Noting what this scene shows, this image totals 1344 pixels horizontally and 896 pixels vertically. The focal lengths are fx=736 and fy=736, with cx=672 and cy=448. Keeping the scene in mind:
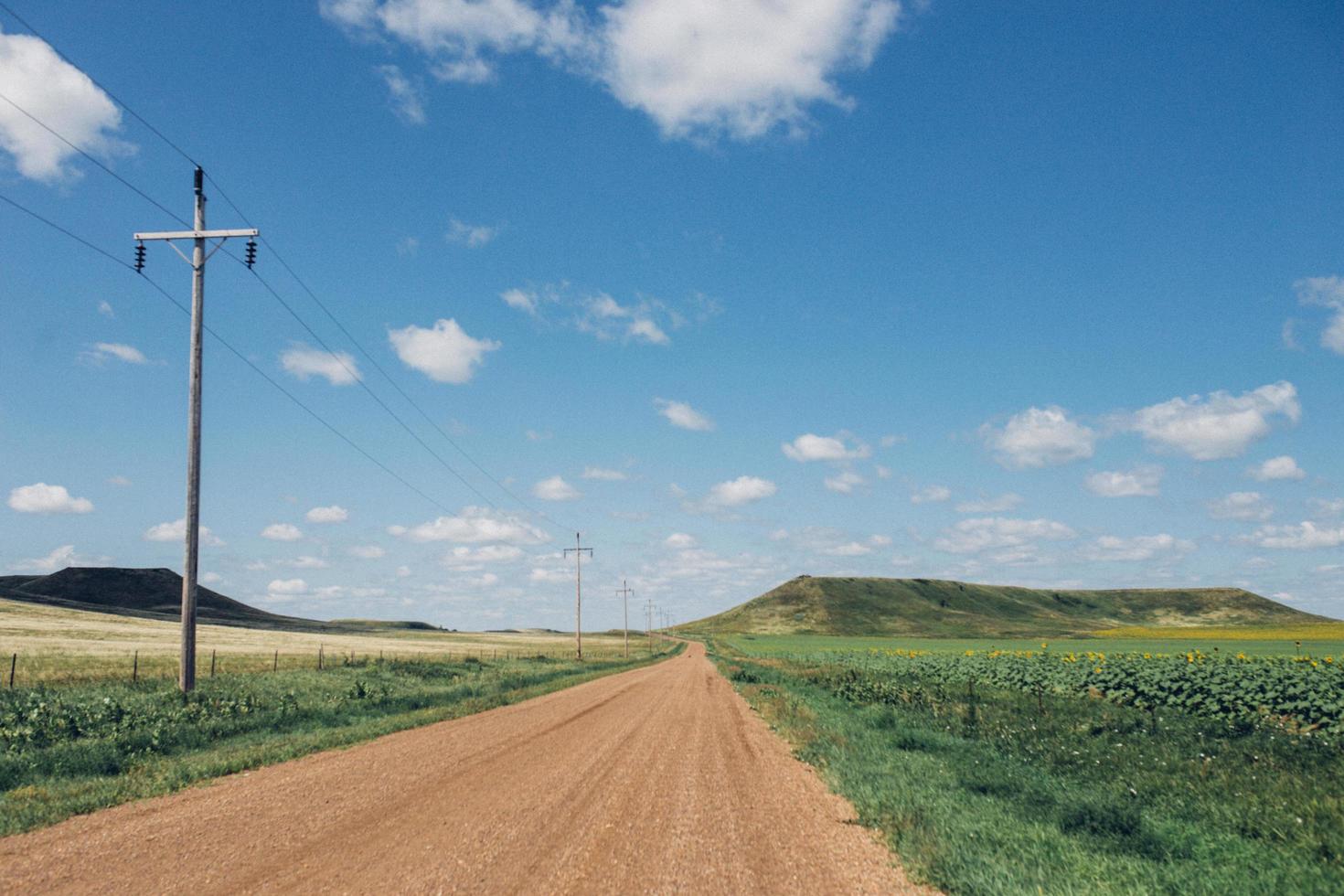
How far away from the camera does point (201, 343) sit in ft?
68.9

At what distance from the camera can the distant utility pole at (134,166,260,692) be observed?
1961 cm

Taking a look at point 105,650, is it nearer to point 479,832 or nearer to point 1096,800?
point 479,832

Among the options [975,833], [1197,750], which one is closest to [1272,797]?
[1197,750]

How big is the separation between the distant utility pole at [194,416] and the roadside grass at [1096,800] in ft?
53.5

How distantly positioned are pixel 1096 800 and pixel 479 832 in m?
8.84

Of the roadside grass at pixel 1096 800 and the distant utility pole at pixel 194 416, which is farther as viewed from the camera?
the distant utility pole at pixel 194 416

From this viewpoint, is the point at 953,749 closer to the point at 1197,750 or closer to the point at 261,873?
the point at 1197,750

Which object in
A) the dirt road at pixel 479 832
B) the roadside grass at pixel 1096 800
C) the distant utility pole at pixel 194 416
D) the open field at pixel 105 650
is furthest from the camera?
the open field at pixel 105 650

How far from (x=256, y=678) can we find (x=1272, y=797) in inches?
1176

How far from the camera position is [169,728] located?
16.7 metres

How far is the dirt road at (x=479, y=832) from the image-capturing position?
295 inches

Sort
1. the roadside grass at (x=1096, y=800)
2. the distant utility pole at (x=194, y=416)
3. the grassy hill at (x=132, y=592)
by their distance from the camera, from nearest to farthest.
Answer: the roadside grass at (x=1096, y=800) < the distant utility pole at (x=194, y=416) < the grassy hill at (x=132, y=592)

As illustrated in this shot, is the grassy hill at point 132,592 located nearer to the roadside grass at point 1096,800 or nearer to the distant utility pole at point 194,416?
the distant utility pole at point 194,416

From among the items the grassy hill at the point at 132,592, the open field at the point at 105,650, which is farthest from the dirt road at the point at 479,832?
the grassy hill at the point at 132,592
